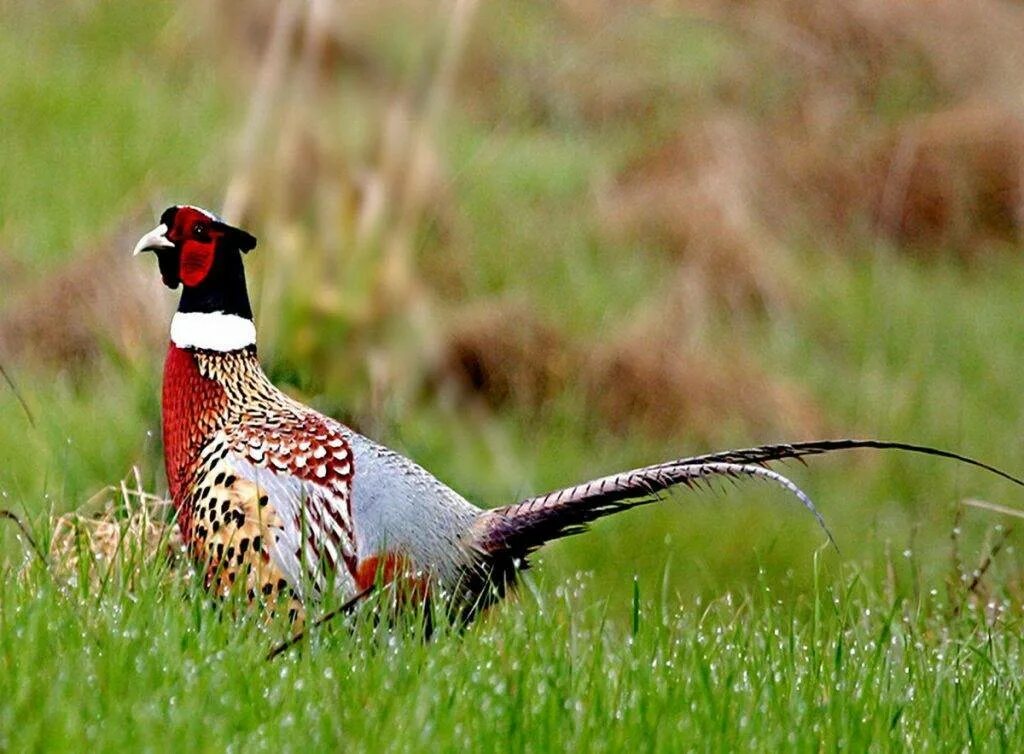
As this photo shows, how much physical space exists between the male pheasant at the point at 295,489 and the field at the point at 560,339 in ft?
0.45

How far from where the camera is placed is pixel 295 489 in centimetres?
406

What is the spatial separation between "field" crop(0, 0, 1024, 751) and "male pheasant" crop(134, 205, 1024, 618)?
14cm

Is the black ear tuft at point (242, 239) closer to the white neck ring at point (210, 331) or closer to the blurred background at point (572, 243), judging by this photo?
the white neck ring at point (210, 331)

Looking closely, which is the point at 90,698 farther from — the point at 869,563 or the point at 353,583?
the point at 869,563

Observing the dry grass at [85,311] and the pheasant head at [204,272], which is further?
the dry grass at [85,311]

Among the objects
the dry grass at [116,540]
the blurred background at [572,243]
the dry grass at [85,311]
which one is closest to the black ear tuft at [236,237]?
the dry grass at [116,540]

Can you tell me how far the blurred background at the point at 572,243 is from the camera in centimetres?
604

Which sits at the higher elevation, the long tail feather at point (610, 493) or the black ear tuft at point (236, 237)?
the black ear tuft at point (236, 237)

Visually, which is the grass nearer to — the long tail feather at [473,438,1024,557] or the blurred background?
the long tail feather at [473,438,1024,557]

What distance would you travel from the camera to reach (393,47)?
7.27 m

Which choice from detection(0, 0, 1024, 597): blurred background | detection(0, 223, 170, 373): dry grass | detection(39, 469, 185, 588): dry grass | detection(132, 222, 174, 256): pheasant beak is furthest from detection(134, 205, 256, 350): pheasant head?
detection(0, 223, 170, 373): dry grass

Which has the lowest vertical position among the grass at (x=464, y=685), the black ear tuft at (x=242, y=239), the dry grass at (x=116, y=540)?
the dry grass at (x=116, y=540)

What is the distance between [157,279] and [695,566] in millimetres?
2271

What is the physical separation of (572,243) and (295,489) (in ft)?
21.4
